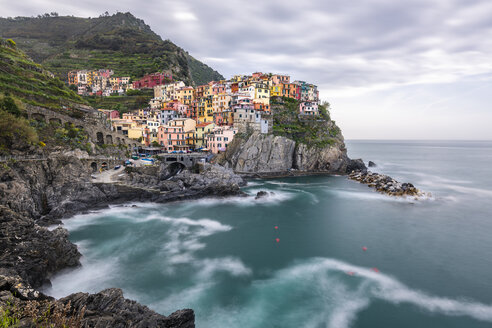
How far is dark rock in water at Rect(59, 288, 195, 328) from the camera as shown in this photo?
9266mm

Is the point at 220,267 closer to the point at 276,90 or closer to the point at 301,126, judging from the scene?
the point at 301,126

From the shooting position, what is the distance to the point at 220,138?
180ft

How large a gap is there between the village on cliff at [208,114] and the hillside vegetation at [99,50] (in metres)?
29.3

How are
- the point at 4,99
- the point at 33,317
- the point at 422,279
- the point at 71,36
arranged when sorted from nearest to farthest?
1. the point at 33,317
2. the point at 422,279
3. the point at 4,99
4. the point at 71,36

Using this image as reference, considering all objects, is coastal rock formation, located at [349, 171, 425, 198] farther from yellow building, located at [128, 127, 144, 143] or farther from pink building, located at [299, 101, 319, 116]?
yellow building, located at [128, 127, 144, 143]

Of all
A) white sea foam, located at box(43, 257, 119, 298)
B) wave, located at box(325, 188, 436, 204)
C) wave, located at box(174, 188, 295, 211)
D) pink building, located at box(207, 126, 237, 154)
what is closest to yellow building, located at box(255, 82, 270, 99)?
pink building, located at box(207, 126, 237, 154)

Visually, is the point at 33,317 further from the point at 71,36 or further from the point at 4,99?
the point at 71,36

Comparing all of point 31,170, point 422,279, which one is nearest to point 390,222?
point 422,279

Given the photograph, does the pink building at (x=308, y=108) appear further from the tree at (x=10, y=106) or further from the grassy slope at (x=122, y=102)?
the tree at (x=10, y=106)

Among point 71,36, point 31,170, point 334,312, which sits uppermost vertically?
point 71,36

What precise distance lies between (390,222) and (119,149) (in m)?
44.6

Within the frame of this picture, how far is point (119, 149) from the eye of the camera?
4612 cm

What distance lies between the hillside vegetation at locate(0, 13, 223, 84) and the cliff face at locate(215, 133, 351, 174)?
5446 centimetres

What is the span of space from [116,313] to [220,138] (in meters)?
46.0
